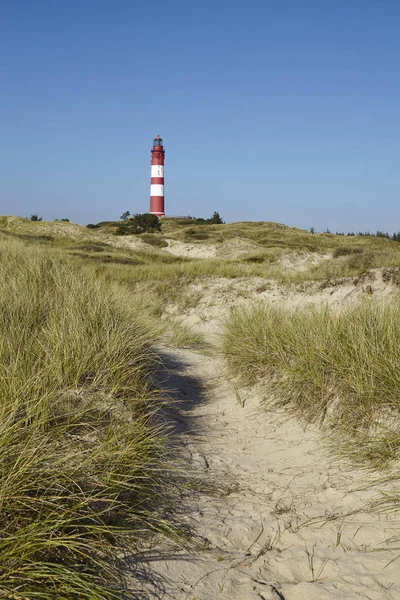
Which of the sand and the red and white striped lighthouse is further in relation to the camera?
the red and white striped lighthouse

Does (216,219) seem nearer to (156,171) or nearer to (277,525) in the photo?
(156,171)

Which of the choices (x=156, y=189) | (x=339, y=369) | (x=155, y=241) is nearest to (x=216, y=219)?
(x=156, y=189)

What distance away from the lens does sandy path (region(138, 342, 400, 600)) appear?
229cm

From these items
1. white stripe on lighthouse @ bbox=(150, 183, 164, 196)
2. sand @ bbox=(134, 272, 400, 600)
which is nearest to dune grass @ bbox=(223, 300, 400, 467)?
sand @ bbox=(134, 272, 400, 600)

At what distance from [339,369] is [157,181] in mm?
51578

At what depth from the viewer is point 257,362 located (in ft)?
18.5

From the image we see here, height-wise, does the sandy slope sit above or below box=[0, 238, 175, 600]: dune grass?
below

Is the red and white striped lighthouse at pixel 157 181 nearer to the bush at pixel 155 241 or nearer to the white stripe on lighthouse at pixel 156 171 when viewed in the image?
the white stripe on lighthouse at pixel 156 171

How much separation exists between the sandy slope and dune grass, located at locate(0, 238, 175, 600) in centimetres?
29

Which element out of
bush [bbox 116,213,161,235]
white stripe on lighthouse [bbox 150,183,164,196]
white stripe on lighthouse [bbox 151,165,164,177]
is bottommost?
bush [bbox 116,213,161,235]

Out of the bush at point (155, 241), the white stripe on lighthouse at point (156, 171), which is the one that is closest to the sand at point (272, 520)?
the bush at point (155, 241)

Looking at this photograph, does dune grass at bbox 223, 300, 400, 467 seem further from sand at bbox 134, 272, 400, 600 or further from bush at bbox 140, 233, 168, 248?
bush at bbox 140, 233, 168, 248

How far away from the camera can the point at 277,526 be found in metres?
2.89

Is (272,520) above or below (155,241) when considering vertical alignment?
below
